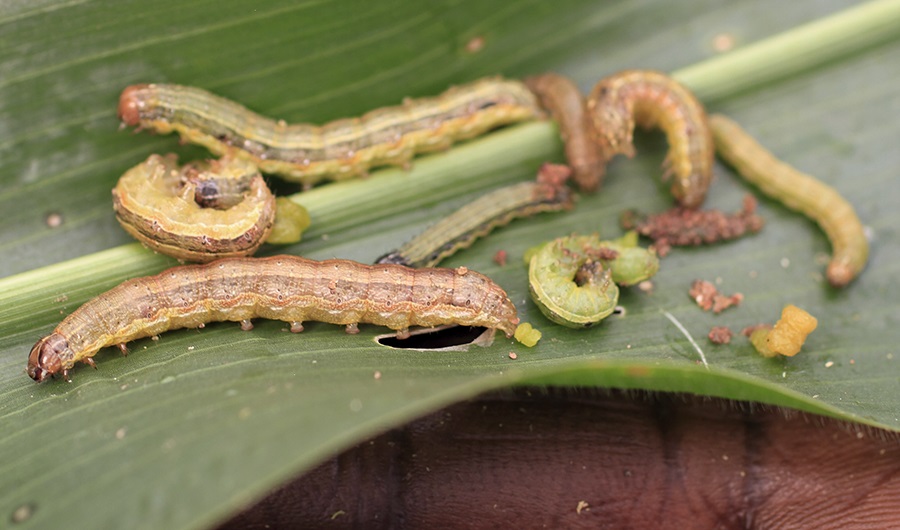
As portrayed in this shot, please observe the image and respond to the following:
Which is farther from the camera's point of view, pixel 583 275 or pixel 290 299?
pixel 583 275

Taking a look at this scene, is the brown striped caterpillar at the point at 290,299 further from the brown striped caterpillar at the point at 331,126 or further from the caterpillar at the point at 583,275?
the brown striped caterpillar at the point at 331,126

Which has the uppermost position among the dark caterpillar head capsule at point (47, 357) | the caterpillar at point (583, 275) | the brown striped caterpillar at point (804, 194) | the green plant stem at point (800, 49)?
the green plant stem at point (800, 49)

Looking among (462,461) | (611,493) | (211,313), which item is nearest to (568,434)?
(611,493)

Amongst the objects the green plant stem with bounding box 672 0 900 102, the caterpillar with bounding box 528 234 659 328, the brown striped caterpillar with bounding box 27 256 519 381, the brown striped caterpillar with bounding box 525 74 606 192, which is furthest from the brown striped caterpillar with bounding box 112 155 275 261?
the green plant stem with bounding box 672 0 900 102

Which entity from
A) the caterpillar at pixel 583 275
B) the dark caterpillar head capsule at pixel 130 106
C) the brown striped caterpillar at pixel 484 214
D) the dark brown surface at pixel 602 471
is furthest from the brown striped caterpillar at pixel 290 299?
→ the dark caterpillar head capsule at pixel 130 106

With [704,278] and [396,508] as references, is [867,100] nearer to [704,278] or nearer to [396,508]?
[704,278]

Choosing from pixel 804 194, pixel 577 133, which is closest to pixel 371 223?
pixel 577 133

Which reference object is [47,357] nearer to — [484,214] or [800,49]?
[484,214]
